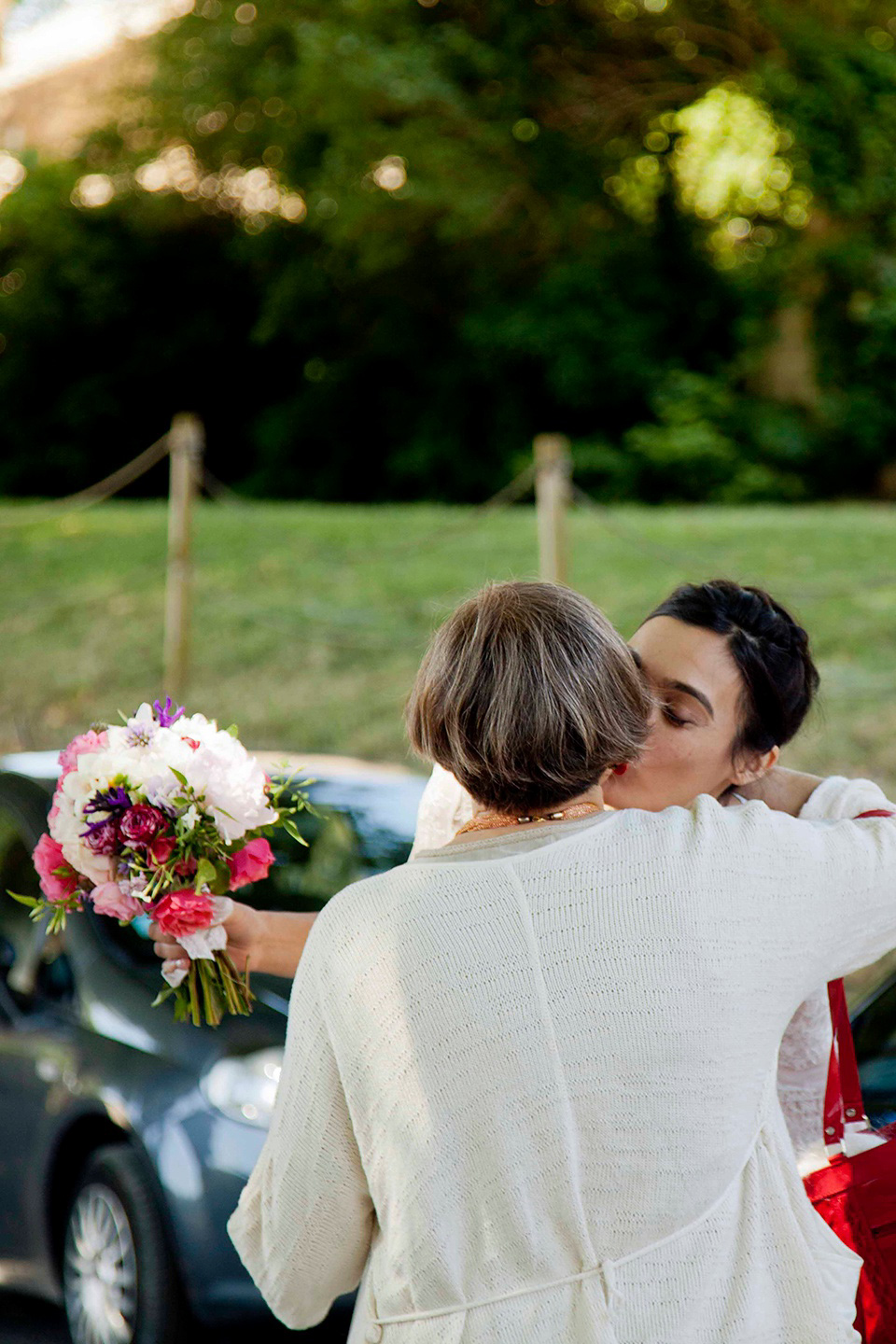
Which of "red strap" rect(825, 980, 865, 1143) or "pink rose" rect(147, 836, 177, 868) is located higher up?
"pink rose" rect(147, 836, 177, 868)

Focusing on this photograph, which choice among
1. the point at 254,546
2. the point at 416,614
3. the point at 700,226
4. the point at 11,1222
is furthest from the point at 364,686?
the point at 700,226

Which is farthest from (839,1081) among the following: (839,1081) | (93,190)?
(93,190)

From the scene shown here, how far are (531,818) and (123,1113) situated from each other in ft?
6.73

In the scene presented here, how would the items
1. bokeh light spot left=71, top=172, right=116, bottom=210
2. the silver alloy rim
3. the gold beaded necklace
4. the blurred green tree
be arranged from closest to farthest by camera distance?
the gold beaded necklace → the silver alloy rim → the blurred green tree → bokeh light spot left=71, top=172, right=116, bottom=210

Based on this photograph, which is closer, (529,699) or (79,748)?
(529,699)

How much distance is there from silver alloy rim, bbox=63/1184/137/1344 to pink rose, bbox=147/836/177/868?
1703mm

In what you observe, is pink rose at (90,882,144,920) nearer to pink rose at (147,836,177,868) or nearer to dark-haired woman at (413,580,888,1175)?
pink rose at (147,836,177,868)

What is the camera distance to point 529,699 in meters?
1.60

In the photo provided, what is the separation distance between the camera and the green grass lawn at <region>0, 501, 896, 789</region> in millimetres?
8766

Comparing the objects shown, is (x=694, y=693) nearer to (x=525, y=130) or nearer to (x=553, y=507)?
(x=553, y=507)

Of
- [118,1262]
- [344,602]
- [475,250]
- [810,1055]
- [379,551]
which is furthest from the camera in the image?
[475,250]

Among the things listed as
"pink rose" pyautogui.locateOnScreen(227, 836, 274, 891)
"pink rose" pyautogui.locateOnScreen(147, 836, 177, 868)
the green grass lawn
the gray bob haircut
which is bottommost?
the green grass lawn

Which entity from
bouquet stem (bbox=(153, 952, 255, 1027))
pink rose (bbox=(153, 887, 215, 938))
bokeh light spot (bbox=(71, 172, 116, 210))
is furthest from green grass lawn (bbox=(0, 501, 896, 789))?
bokeh light spot (bbox=(71, 172, 116, 210))

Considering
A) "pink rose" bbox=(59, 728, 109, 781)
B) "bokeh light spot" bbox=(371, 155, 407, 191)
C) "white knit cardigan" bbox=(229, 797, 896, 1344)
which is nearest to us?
"white knit cardigan" bbox=(229, 797, 896, 1344)
